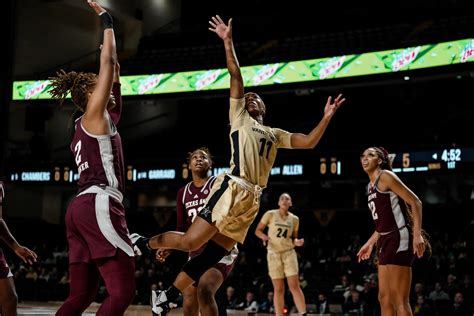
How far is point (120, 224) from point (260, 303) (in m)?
13.2

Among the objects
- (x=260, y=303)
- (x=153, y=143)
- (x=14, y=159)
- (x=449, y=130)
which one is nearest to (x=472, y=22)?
(x=449, y=130)

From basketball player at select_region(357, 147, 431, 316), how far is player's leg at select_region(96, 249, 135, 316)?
133 inches

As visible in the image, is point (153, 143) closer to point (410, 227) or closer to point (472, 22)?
point (472, 22)

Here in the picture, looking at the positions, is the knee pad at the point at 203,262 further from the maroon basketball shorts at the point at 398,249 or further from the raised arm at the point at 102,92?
the maroon basketball shorts at the point at 398,249

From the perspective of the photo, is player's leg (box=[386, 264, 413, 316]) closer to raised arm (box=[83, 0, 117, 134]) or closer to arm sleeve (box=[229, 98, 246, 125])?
arm sleeve (box=[229, 98, 246, 125])

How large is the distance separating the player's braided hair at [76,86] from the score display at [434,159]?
1376 cm

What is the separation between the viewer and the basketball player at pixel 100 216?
4430mm

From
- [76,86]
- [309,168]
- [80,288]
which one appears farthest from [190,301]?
[309,168]

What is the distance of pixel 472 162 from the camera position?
56.2ft

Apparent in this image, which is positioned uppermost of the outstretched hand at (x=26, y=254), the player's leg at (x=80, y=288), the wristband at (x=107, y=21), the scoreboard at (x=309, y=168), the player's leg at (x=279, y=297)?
the scoreboard at (x=309, y=168)


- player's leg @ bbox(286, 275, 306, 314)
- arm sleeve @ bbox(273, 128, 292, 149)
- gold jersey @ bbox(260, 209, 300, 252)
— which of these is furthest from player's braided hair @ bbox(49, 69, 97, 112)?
gold jersey @ bbox(260, 209, 300, 252)

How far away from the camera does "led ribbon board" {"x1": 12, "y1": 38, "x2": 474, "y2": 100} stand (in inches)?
776

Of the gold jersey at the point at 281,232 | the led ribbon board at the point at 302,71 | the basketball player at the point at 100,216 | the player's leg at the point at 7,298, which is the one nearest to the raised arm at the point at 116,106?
the basketball player at the point at 100,216

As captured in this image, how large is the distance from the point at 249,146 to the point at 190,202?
65.4 inches
